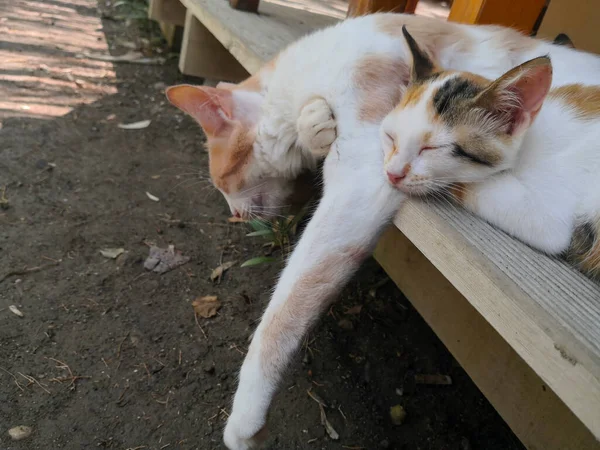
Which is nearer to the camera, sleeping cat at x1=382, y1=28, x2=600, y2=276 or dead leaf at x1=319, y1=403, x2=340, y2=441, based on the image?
sleeping cat at x1=382, y1=28, x2=600, y2=276

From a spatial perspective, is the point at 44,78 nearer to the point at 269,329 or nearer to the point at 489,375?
the point at 269,329

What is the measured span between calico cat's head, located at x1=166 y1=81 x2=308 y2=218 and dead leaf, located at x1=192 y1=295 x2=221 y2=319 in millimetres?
485

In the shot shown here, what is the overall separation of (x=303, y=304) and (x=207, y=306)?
3.42 feet

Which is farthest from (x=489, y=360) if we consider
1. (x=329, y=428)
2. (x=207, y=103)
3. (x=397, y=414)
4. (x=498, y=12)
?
(x=498, y=12)

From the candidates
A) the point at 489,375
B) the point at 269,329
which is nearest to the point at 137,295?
the point at 269,329

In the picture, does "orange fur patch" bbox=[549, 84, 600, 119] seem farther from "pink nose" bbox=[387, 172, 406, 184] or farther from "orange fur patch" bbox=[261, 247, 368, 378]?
"orange fur patch" bbox=[261, 247, 368, 378]

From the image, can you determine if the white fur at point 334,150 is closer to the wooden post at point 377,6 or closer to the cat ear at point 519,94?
the cat ear at point 519,94

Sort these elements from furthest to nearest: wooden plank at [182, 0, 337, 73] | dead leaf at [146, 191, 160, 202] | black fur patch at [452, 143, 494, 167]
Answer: dead leaf at [146, 191, 160, 202]
wooden plank at [182, 0, 337, 73]
black fur patch at [452, 143, 494, 167]

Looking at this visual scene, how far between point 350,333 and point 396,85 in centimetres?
110

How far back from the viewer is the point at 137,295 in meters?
2.06

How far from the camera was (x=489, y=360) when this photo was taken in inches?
58.3

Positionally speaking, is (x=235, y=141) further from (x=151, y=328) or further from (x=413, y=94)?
(x=151, y=328)

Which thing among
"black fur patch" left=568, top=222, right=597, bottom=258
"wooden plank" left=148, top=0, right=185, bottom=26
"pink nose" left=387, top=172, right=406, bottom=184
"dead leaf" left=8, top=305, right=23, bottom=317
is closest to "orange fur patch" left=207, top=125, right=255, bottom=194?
"pink nose" left=387, top=172, right=406, bottom=184

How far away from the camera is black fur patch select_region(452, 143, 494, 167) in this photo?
3.52ft
